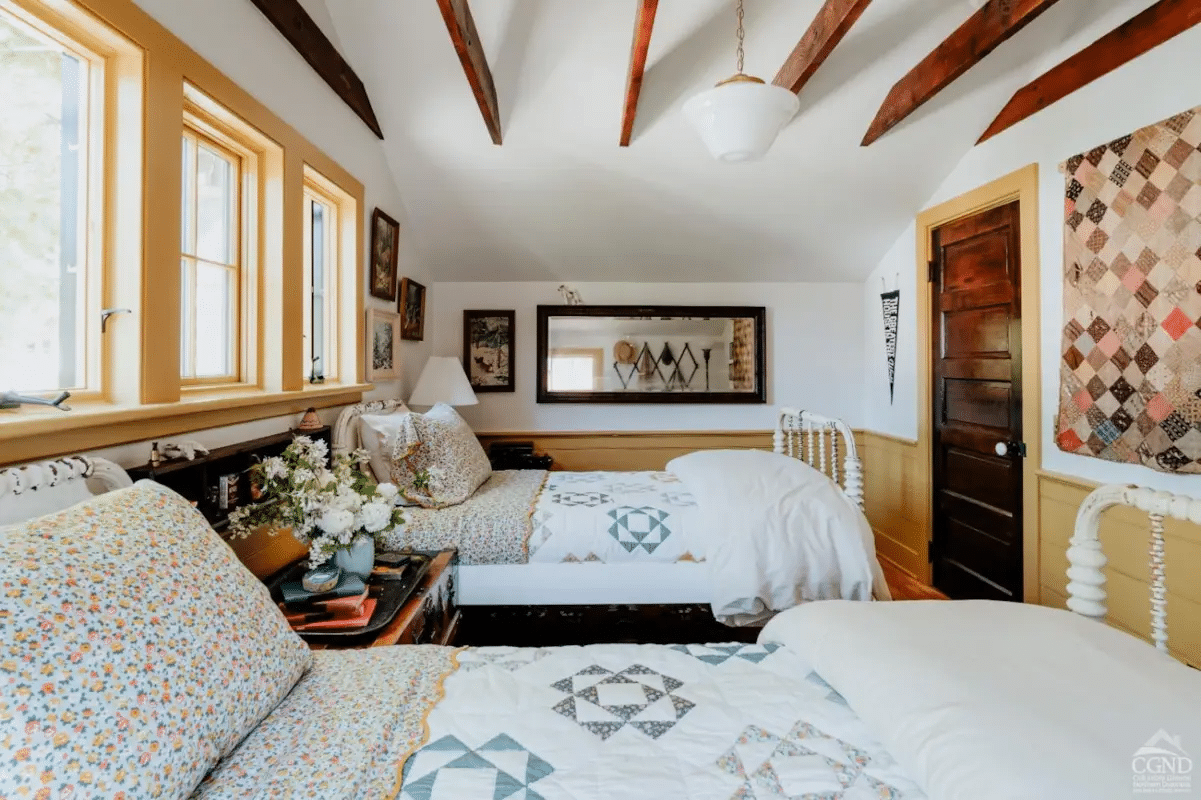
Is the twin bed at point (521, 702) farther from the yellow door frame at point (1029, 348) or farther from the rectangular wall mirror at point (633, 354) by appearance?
the rectangular wall mirror at point (633, 354)

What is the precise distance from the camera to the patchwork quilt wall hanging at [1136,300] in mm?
1965

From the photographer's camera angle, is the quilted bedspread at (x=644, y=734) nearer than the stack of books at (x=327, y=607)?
Yes

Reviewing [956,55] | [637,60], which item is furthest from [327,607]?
[956,55]

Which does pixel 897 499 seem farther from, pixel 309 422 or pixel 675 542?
pixel 309 422

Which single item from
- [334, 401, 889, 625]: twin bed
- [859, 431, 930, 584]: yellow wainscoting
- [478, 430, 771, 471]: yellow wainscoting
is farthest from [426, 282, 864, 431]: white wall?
[334, 401, 889, 625]: twin bed

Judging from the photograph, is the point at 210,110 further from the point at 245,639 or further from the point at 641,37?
the point at 245,639

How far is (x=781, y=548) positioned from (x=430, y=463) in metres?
1.43

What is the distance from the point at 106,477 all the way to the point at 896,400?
3843mm

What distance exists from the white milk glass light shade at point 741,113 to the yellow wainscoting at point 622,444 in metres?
2.40

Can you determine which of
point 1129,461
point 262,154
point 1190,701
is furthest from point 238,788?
point 1129,461

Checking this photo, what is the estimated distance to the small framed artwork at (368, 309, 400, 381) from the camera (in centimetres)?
295

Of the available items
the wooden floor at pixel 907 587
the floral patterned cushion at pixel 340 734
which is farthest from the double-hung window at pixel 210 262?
the wooden floor at pixel 907 587

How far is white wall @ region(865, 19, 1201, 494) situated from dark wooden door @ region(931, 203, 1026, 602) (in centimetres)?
16

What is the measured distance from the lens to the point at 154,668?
76 cm
